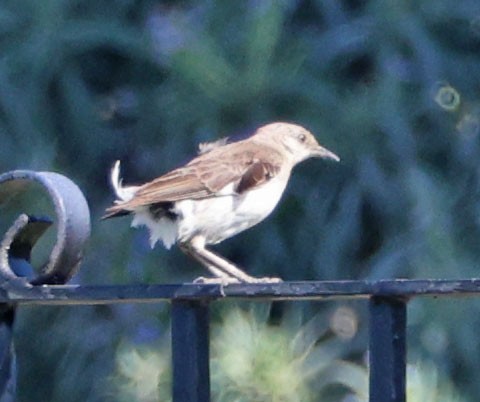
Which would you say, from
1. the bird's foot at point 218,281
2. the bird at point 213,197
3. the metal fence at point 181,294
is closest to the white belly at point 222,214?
the bird at point 213,197

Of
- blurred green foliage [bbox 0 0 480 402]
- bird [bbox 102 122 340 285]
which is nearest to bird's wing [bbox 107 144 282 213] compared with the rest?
bird [bbox 102 122 340 285]

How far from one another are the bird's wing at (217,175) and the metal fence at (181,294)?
157 centimetres

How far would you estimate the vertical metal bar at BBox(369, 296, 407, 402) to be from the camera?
1.62 meters

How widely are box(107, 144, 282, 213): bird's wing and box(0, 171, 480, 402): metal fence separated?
5.15 feet

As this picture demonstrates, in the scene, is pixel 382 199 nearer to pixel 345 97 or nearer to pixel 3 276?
pixel 345 97

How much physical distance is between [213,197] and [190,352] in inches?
78.9

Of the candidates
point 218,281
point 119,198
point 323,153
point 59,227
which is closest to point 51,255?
point 59,227

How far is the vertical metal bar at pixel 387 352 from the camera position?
5.30 ft

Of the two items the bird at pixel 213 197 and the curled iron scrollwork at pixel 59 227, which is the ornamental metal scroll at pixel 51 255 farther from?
the bird at pixel 213 197

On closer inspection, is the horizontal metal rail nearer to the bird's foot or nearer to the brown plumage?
the bird's foot

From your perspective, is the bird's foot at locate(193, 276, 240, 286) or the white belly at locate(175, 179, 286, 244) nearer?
the bird's foot at locate(193, 276, 240, 286)

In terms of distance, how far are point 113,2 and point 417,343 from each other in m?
1.28

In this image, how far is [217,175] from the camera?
374 centimetres

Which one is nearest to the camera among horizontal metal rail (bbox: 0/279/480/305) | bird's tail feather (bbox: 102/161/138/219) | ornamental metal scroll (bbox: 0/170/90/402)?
horizontal metal rail (bbox: 0/279/480/305)
